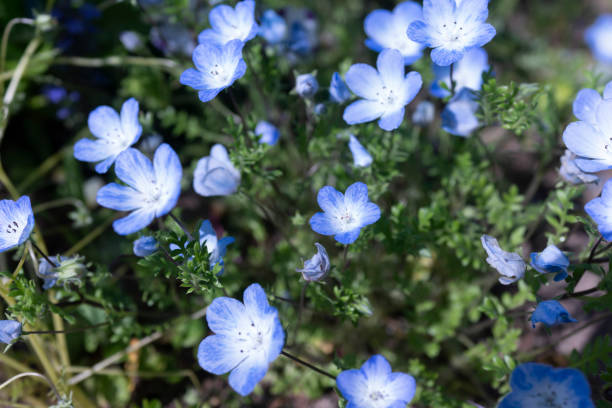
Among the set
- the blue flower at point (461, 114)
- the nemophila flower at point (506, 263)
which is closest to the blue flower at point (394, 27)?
the blue flower at point (461, 114)

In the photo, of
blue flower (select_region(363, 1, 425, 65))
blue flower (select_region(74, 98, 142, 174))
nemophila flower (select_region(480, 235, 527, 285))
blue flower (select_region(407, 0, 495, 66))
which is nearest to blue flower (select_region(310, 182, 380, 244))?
nemophila flower (select_region(480, 235, 527, 285))

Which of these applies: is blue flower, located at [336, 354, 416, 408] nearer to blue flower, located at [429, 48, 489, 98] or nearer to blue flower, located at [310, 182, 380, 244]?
blue flower, located at [310, 182, 380, 244]

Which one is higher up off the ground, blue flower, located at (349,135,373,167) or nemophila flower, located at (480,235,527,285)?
blue flower, located at (349,135,373,167)

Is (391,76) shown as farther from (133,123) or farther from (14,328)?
(14,328)

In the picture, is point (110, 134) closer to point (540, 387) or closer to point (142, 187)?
point (142, 187)

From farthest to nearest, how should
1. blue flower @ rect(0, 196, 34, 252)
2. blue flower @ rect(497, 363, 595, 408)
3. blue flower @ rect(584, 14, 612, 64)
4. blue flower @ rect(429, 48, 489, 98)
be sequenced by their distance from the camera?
blue flower @ rect(584, 14, 612, 64), blue flower @ rect(429, 48, 489, 98), blue flower @ rect(0, 196, 34, 252), blue flower @ rect(497, 363, 595, 408)

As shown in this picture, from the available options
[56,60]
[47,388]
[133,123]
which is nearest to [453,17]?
[133,123]

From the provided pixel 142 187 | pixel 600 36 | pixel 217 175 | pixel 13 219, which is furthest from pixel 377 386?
pixel 600 36
